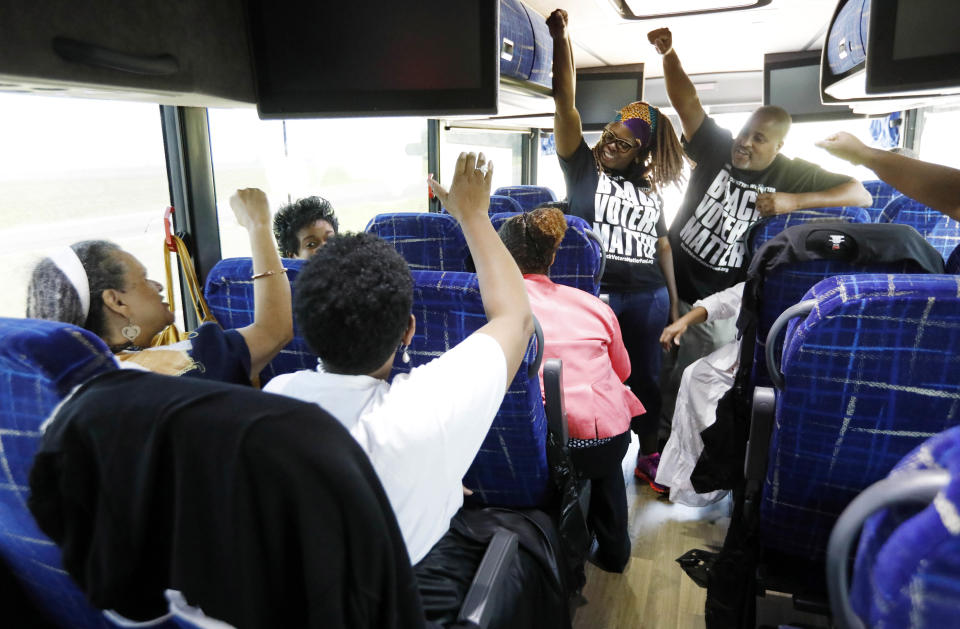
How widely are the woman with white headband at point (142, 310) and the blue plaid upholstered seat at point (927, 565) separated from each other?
1.26 m

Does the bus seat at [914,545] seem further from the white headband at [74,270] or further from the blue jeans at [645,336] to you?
the blue jeans at [645,336]

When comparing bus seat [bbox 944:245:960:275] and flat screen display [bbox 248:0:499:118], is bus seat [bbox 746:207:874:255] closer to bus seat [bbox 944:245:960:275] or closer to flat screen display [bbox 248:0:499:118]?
bus seat [bbox 944:245:960:275]

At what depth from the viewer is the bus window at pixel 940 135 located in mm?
5316

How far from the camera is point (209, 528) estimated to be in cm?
58

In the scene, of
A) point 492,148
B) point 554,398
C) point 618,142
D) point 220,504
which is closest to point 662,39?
point 618,142

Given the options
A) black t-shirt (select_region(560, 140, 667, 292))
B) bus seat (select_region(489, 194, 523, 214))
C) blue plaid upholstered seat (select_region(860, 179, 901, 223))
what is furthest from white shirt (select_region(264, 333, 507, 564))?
bus seat (select_region(489, 194, 523, 214))

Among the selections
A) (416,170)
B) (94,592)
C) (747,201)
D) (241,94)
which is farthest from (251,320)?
(416,170)

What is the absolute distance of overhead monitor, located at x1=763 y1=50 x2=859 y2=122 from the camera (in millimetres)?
5719

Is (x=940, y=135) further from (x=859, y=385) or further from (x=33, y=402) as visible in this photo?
(x=33, y=402)

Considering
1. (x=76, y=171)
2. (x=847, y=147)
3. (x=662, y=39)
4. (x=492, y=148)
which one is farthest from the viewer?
(x=492, y=148)

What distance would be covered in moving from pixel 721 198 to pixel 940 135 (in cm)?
407

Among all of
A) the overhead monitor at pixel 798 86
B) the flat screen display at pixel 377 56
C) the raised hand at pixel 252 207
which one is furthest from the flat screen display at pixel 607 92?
the raised hand at pixel 252 207

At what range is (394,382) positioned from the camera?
3.38 ft

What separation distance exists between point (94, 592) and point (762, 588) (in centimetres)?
143
